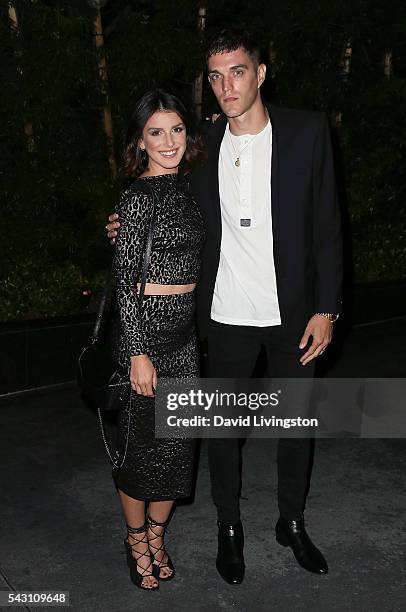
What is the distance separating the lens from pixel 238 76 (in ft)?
7.79

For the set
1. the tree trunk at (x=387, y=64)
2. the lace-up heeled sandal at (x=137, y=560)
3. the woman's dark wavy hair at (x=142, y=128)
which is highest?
the tree trunk at (x=387, y=64)

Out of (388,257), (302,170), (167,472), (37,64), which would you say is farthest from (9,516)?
(388,257)

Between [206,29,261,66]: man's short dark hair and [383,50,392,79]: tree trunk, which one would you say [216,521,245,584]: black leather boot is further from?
[383,50,392,79]: tree trunk

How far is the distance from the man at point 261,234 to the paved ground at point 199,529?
12 centimetres

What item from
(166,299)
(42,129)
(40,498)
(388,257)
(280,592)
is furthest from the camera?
(388,257)

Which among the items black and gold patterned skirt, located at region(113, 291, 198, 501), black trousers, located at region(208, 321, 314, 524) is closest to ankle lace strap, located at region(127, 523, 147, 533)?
black and gold patterned skirt, located at region(113, 291, 198, 501)

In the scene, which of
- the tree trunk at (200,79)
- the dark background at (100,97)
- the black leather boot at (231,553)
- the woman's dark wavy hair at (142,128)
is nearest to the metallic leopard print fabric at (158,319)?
the woman's dark wavy hair at (142,128)

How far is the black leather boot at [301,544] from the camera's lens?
2.70 m

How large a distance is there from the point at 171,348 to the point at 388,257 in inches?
200

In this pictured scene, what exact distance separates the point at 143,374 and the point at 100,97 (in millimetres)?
3631

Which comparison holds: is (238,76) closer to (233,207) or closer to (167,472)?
(233,207)

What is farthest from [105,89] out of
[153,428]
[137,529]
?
[137,529]

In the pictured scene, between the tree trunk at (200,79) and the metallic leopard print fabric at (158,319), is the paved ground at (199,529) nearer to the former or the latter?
the metallic leopard print fabric at (158,319)

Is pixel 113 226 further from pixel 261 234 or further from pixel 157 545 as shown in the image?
pixel 157 545
